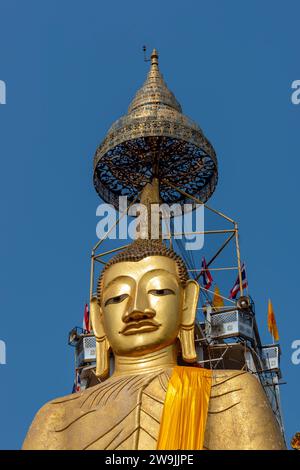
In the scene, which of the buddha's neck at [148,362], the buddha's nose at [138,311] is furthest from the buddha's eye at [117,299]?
the buddha's neck at [148,362]

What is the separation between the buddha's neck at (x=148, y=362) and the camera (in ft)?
28.5

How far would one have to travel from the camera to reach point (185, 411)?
784 centimetres

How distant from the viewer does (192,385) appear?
26.6ft

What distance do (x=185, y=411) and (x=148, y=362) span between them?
1.00 m

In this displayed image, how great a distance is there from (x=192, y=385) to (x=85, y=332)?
8399 millimetres

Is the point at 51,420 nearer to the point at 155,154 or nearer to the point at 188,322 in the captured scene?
the point at 188,322

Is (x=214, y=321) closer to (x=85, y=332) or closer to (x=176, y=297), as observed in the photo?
(x=85, y=332)

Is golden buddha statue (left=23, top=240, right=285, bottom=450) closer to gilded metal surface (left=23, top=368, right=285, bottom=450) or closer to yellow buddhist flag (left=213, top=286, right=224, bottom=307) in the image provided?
gilded metal surface (left=23, top=368, right=285, bottom=450)

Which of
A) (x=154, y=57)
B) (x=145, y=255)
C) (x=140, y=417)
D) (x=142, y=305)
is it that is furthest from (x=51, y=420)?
(x=154, y=57)

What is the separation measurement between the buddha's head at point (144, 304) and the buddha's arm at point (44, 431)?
2.86 ft

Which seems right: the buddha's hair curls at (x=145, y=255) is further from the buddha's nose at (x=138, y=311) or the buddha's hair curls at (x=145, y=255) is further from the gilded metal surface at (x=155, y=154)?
the gilded metal surface at (x=155, y=154)

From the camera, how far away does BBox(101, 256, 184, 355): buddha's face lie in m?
8.73

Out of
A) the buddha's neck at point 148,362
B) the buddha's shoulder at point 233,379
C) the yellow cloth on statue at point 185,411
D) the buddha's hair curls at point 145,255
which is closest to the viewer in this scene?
the yellow cloth on statue at point 185,411
